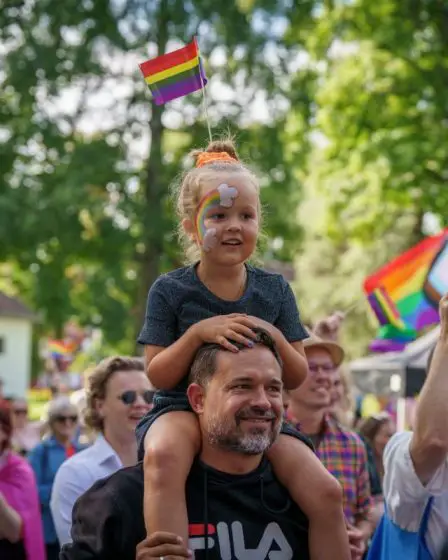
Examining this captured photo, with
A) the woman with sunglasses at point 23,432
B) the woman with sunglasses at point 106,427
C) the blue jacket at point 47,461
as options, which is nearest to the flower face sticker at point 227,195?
the woman with sunglasses at point 106,427

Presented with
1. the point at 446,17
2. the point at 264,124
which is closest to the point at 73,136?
the point at 264,124

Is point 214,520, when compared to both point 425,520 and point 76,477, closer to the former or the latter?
point 425,520

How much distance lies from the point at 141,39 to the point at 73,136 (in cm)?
198

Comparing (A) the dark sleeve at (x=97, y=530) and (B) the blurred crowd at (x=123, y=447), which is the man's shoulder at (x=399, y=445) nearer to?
(A) the dark sleeve at (x=97, y=530)

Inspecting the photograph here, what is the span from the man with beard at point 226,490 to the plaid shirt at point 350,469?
7.98 feet

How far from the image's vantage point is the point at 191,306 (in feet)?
12.5

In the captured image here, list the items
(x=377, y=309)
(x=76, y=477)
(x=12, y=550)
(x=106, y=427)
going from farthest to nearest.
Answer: (x=377, y=309)
(x=12, y=550)
(x=106, y=427)
(x=76, y=477)

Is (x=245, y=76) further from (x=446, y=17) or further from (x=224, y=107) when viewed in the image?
(x=446, y=17)

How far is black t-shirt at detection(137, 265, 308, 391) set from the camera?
3807mm

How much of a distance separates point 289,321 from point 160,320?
45cm

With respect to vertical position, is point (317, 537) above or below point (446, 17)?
below

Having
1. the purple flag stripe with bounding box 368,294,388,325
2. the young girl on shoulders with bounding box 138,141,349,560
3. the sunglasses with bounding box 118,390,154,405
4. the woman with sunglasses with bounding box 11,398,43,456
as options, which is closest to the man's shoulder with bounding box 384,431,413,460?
the young girl on shoulders with bounding box 138,141,349,560

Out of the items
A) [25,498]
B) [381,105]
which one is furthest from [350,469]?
[381,105]

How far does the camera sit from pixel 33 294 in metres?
20.3
